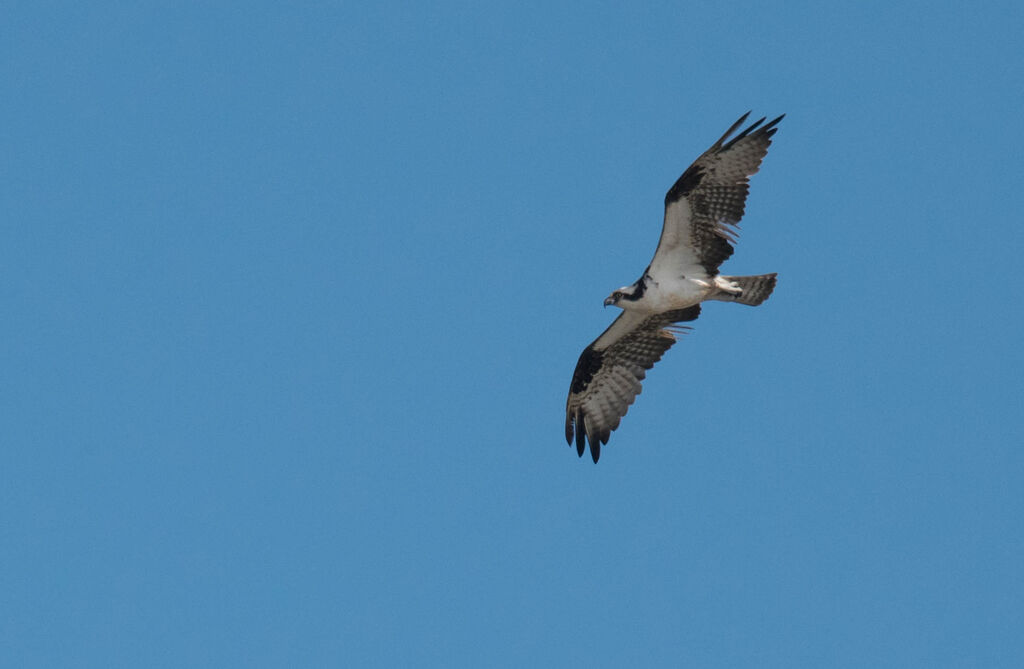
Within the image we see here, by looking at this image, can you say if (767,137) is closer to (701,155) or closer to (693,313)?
(701,155)

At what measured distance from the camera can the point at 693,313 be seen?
60.9 ft

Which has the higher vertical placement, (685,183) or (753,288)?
(685,183)

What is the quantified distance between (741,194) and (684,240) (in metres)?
0.84

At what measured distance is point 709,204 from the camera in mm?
16875

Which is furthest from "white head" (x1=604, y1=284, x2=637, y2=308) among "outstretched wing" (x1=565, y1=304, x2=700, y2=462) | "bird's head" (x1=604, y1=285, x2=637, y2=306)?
"outstretched wing" (x1=565, y1=304, x2=700, y2=462)

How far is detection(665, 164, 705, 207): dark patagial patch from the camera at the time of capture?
16656 mm

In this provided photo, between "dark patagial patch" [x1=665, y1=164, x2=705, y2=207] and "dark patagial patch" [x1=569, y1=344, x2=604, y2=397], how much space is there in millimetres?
2823

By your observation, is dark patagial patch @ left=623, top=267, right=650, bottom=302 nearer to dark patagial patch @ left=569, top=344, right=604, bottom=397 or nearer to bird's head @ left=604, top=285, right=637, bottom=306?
bird's head @ left=604, top=285, right=637, bottom=306

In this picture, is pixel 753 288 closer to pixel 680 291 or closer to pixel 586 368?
pixel 680 291

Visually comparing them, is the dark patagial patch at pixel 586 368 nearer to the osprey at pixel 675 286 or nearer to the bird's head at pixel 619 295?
the osprey at pixel 675 286

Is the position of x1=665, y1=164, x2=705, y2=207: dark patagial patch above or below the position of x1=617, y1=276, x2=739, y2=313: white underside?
above

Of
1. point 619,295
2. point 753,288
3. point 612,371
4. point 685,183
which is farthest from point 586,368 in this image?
point 685,183

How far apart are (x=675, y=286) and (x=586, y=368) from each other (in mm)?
2320

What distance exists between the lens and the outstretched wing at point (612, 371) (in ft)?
61.2
